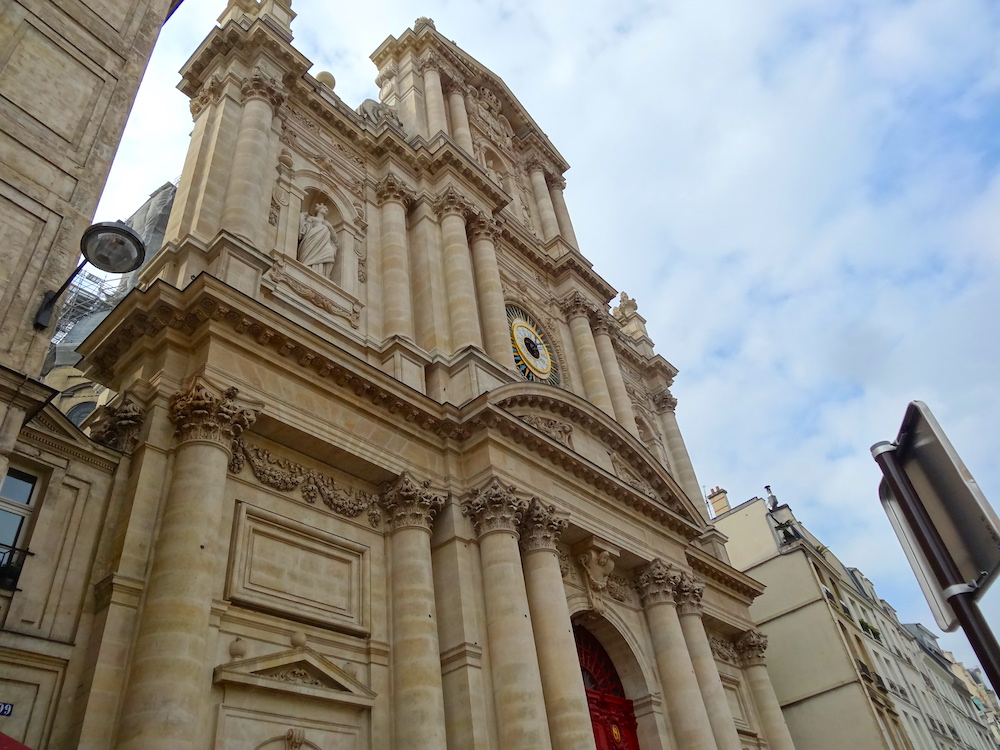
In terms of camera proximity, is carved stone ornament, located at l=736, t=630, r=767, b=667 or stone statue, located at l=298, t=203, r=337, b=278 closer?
stone statue, located at l=298, t=203, r=337, b=278

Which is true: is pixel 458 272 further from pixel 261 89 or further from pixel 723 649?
pixel 723 649

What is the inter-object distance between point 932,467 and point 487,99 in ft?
76.6

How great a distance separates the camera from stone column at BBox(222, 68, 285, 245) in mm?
12438

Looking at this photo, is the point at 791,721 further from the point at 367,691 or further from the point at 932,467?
the point at 932,467

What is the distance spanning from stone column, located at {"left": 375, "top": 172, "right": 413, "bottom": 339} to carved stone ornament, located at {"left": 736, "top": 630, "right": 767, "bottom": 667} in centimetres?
1160

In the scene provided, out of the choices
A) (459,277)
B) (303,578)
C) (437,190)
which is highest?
(437,190)

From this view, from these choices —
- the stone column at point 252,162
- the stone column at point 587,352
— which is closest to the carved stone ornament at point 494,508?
the stone column at point 252,162

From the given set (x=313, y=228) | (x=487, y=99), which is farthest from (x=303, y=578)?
(x=487, y=99)

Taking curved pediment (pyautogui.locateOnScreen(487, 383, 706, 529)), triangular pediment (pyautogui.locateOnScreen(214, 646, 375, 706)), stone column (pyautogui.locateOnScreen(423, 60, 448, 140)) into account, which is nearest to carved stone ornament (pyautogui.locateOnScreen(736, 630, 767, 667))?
curved pediment (pyautogui.locateOnScreen(487, 383, 706, 529))

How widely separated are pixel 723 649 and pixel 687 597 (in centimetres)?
394

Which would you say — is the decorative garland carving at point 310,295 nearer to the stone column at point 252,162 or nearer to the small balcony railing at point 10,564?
the stone column at point 252,162

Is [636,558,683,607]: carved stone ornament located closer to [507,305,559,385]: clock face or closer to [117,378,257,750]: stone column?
[507,305,559,385]: clock face

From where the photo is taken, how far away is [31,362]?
23.5ft

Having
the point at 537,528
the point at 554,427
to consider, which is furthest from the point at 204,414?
the point at 554,427
